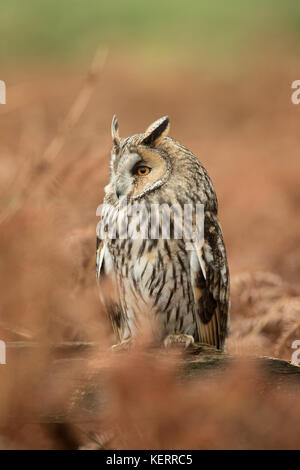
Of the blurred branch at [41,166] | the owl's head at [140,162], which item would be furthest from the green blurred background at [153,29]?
the blurred branch at [41,166]

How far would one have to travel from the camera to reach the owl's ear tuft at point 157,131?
1.53 meters

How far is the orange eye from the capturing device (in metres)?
1.60

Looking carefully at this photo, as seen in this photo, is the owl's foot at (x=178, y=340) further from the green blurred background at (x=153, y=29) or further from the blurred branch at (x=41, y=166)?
the green blurred background at (x=153, y=29)

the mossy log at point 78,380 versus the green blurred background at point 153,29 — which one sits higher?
the green blurred background at point 153,29

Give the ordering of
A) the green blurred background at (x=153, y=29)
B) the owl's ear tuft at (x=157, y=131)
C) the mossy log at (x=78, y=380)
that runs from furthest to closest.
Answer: the green blurred background at (x=153, y=29) < the owl's ear tuft at (x=157, y=131) < the mossy log at (x=78, y=380)

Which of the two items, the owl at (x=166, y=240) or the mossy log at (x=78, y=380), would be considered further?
the owl at (x=166, y=240)

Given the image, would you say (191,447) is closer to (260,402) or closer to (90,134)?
(260,402)

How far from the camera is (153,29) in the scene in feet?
24.7

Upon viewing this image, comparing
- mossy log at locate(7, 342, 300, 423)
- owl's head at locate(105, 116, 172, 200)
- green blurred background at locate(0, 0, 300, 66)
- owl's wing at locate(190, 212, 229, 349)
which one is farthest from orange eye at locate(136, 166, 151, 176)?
green blurred background at locate(0, 0, 300, 66)

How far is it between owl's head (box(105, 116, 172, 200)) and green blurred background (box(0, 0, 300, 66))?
496 cm

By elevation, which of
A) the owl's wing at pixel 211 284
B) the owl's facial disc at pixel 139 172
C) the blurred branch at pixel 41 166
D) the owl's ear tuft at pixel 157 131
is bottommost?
the owl's wing at pixel 211 284

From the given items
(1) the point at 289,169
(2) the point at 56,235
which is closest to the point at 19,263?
(2) the point at 56,235

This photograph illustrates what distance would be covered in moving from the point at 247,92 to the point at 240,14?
345cm

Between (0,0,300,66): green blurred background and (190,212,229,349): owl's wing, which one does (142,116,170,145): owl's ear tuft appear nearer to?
(190,212,229,349): owl's wing
